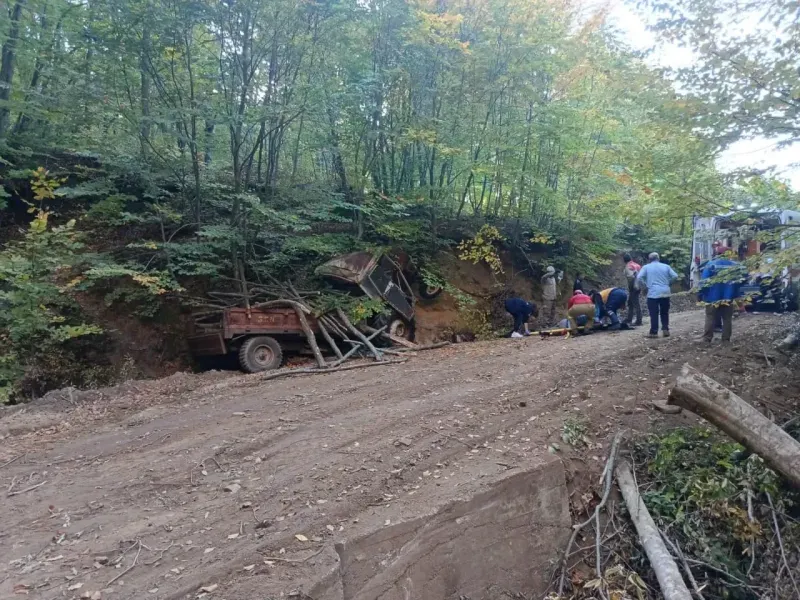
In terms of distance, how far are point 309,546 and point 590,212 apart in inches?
555

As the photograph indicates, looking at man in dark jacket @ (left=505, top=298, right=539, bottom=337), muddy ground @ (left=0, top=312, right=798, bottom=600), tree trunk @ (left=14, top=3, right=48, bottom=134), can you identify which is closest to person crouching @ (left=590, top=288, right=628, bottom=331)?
man in dark jacket @ (left=505, top=298, right=539, bottom=337)

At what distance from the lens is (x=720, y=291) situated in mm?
8336

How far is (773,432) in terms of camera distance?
15.6ft

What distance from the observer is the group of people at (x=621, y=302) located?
964 cm

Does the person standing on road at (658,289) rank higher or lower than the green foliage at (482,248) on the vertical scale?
lower

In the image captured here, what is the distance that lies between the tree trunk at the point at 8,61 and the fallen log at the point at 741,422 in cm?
1321

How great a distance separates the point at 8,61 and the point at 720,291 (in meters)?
15.8

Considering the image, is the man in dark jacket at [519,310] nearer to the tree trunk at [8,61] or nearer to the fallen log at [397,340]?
the fallen log at [397,340]

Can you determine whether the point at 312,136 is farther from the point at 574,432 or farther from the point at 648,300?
the point at 574,432

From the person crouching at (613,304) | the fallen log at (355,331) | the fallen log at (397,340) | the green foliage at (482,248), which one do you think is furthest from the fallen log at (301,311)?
the person crouching at (613,304)

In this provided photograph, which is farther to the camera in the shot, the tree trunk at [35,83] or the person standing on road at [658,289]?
the tree trunk at [35,83]

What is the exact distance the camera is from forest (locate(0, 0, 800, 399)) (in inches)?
274

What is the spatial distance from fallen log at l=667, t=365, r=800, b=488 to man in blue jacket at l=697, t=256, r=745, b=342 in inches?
83.4

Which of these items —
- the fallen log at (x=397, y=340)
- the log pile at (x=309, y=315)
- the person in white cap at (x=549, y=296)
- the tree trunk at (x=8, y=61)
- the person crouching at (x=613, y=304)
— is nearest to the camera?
the log pile at (x=309, y=315)
